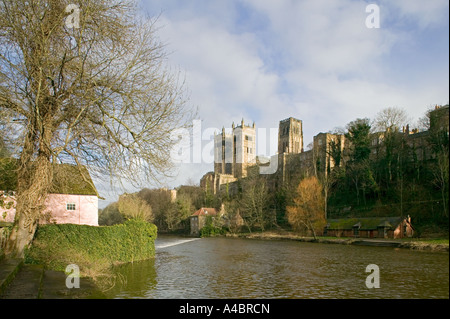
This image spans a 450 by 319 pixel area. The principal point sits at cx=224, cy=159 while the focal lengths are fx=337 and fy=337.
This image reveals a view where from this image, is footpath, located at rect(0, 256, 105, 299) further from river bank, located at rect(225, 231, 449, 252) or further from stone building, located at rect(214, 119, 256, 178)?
stone building, located at rect(214, 119, 256, 178)

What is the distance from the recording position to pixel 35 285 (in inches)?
389

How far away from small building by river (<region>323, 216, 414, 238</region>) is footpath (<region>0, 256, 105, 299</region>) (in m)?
31.1

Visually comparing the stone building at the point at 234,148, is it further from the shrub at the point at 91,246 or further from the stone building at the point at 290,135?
the shrub at the point at 91,246

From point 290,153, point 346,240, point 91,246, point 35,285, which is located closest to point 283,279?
point 91,246

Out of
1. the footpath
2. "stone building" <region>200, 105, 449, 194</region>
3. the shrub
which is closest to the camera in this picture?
the footpath

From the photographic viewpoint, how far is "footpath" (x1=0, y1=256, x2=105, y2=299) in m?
8.66

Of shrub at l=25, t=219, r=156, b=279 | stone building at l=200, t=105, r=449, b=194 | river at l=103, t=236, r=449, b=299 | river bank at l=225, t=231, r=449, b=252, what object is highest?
stone building at l=200, t=105, r=449, b=194

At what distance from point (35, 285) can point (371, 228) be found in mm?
38957

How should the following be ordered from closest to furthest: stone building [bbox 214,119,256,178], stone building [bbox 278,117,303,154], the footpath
Result: the footpath < stone building [bbox 278,117,303,154] < stone building [bbox 214,119,256,178]

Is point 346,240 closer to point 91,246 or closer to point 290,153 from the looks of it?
point 91,246

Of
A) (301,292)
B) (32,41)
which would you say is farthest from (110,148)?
(301,292)

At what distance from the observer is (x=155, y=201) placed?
87000 millimetres

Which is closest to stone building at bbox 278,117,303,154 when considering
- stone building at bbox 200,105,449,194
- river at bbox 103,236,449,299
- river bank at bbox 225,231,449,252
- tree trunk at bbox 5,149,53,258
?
stone building at bbox 200,105,449,194
